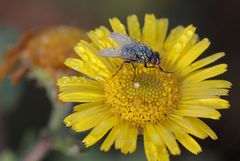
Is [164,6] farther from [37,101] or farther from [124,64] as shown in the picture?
[124,64]

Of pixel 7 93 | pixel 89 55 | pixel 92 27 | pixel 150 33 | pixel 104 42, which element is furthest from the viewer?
pixel 92 27

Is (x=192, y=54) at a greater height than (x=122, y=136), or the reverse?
(x=192, y=54)

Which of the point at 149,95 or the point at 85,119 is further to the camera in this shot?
the point at 149,95

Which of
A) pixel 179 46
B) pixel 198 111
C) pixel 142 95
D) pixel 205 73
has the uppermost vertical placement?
pixel 179 46

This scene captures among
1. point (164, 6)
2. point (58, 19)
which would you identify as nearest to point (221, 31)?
point (164, 6)

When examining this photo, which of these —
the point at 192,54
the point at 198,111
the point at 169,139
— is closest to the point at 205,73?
the point at 192,54

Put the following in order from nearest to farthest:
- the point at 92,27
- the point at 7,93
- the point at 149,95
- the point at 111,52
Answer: the point at 111,52 < the point at 149,95 < the point at 7,93 < the point at 92,27

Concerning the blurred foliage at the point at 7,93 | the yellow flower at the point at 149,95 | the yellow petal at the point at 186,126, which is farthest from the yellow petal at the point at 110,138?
the blurred foliage at the point at 7,93

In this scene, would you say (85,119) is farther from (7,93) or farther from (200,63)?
(7,93)
